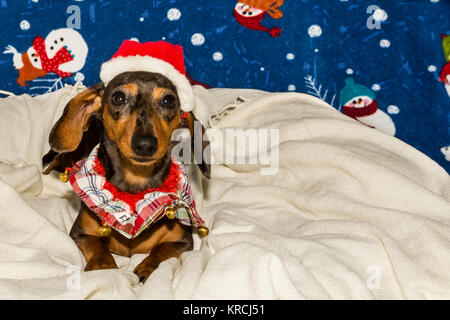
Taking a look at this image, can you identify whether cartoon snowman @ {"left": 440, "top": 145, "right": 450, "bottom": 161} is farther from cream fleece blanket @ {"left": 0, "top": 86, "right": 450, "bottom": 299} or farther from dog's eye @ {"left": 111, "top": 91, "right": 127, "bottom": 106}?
dog's eye @ {"left": 111, "top": 91, "right": 127, "bottom": 106}

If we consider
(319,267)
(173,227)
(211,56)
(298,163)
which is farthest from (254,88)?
(319,267)

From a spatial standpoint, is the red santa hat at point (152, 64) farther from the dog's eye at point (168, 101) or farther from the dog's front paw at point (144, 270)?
the dog's front paw at point (144, 270)

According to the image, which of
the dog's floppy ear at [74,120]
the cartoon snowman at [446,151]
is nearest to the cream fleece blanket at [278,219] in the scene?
the dog's floppy ear at [74,120]

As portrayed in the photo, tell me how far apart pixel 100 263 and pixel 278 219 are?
2.26 feet

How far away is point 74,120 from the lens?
1.79m

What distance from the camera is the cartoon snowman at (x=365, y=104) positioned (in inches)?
106

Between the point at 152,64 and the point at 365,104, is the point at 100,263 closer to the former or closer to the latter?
the point at 152,64

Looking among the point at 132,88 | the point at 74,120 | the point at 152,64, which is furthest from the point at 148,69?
the point at 74,120

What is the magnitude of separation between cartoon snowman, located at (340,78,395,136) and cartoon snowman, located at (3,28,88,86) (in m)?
1.37

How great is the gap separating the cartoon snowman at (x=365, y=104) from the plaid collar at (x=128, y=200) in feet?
4.09

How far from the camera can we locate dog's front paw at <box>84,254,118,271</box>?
1.59 m

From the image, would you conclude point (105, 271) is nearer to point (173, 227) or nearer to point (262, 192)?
→ point (173, 227)
